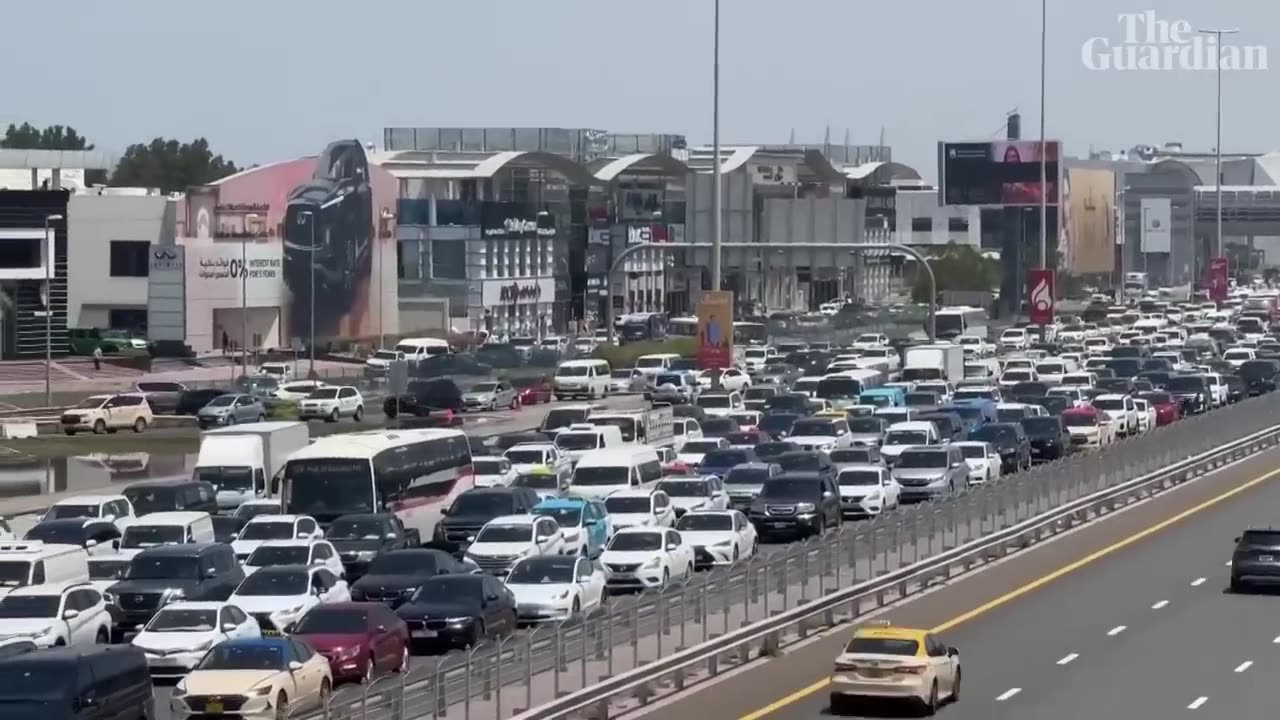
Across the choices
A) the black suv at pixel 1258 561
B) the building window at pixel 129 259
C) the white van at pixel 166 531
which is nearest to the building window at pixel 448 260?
the building window at pixel 129 259

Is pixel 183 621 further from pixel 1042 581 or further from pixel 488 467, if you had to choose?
pixel 488 467

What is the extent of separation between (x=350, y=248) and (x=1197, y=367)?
4455 cm

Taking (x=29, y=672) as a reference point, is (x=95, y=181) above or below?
above

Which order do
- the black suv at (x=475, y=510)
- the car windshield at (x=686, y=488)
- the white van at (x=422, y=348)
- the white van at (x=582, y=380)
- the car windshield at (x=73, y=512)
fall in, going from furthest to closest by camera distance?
the white van at (x=422, y=348) < the white van at (x=582, y=380) < the car windshield at (x=686, y=488) < the car windshield at (x=73, y=512) < the black suv at (x=475, y=510)

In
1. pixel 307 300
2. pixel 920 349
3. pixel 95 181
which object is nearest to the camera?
pixel 920 349

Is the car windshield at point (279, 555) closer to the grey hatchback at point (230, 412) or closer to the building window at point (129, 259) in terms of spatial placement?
the grey hatchback at point (230, 412)

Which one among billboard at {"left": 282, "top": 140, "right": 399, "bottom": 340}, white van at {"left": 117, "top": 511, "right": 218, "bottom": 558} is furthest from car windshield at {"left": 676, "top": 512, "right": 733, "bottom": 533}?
billboard at {"left": 282, "top": 140, "right": 399, "bottom": 340}

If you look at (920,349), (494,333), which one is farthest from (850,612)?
(494,333)

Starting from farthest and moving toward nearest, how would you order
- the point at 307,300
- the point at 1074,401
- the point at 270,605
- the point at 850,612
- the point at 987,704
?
the point at 307,300 → the point at 1074,401 → the point at 850,612 → the point at 270,605 → the point at 987,704

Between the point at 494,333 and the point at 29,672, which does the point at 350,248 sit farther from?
the point at 29,672

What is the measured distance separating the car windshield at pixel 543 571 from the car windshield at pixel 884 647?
7.35 meters

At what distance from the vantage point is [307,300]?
11275cm

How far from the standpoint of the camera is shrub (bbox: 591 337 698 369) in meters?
97.2

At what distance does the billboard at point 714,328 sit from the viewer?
206 ft
